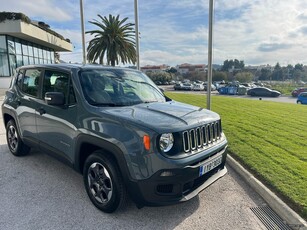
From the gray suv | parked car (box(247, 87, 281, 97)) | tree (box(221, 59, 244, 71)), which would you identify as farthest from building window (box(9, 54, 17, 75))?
tree (box(221, 59, 244, 71))

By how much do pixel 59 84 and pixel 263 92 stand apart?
35.3 metres

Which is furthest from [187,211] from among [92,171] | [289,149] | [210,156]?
[289,149]

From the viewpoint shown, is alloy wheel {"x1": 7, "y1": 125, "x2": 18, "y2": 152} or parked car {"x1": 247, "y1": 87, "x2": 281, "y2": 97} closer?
alloy wheel {"x1": 7, "y1": 125, "x2": 18, "y2": 152}

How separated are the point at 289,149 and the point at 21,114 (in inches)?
212

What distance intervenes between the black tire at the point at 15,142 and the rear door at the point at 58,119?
1104 millimetres

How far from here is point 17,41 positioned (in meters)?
25.1

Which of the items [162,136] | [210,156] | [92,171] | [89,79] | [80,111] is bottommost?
[92,171]

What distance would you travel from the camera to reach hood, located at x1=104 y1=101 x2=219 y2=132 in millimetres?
2767

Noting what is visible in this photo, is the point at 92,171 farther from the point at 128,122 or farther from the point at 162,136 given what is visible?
the point at 162,136

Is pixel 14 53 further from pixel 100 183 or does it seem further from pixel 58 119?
pixel 100 183

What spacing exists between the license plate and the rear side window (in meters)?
3.02

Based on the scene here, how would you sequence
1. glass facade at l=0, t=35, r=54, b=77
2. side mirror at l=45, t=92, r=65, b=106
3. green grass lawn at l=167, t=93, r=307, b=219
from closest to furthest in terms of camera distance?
side mirror at l=45, t=92, r=65, b=106 → green grass lawn at l=167, t=93, r=307, b=219 → glass facade at l=0, t=35, r=54, b=77

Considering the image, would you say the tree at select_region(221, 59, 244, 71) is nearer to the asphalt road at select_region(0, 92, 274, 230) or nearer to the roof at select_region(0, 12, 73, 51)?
the roof at select_region(0, 12, 73, 51)

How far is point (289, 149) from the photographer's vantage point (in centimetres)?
515
